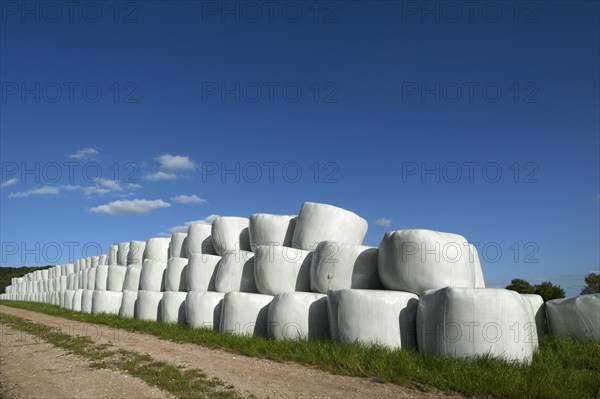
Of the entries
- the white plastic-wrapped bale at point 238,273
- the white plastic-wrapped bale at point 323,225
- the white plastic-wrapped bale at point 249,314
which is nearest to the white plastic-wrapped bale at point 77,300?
the white plastic-wrapped bale at point 238,273

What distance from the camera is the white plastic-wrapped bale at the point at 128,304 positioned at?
13.3 metres

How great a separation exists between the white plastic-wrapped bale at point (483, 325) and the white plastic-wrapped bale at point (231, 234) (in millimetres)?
5797

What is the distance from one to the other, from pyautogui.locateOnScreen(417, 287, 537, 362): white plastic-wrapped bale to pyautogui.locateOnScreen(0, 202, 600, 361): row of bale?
0.01 metres

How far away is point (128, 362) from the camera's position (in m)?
6.39

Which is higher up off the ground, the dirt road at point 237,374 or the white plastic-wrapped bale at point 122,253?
the white plastic-wrapped bale at point 122,253

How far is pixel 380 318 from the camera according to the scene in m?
6.32

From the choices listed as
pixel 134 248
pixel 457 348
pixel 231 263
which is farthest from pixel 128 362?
pixel 134 248

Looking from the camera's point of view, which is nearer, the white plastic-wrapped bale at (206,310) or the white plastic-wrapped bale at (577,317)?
the white plastic-wrapped bale at (577,317)

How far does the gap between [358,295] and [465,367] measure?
5.64 feet

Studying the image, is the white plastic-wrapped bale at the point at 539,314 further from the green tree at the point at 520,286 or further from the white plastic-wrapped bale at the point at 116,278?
the white plastic-wrapped bale at the point at 116,278

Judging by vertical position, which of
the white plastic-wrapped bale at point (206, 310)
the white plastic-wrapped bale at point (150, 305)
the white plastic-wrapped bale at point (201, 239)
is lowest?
the white plastic-wrapped bale at point (150, 305)

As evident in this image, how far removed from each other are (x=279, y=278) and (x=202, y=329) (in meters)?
1.90

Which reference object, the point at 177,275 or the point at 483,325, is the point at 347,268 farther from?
the point at 177,275

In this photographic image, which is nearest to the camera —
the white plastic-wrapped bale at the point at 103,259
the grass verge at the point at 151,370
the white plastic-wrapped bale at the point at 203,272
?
the grass verge at the point at 151,370
